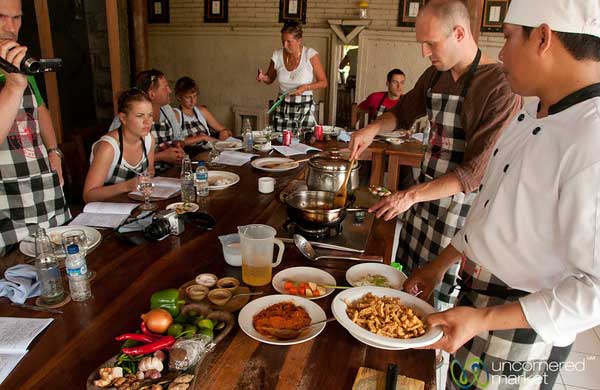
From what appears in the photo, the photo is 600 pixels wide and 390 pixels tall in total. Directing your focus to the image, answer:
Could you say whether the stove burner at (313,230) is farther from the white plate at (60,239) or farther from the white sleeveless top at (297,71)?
the white sleeveless top at (297,71)

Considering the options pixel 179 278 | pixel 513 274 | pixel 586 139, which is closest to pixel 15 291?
pixel 179 278

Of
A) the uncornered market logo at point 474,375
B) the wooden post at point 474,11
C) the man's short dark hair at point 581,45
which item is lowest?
the uncornered market logo at point 474,375

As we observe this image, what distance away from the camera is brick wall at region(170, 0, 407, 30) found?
20.0 feet

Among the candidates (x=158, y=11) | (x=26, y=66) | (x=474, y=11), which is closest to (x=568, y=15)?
(x=26, y=66)

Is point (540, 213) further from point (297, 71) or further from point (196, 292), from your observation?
point (297, 71)

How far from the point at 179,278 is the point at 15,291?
50cm

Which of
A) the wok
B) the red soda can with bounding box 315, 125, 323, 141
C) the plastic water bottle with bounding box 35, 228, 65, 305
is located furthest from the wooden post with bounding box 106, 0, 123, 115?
the plastic water bottle with bounding box 35, 228, 65, 305

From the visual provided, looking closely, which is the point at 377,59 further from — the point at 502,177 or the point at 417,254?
the point at 502,177

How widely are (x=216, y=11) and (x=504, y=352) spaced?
21.7ft

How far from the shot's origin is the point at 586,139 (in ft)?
3.33

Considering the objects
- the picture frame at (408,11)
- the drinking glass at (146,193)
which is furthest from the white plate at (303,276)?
the picture frame at (408,11)

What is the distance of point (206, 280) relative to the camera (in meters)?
1.46

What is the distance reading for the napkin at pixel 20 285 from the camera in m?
1.35

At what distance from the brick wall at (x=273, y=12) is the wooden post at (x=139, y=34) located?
2.07 feet
